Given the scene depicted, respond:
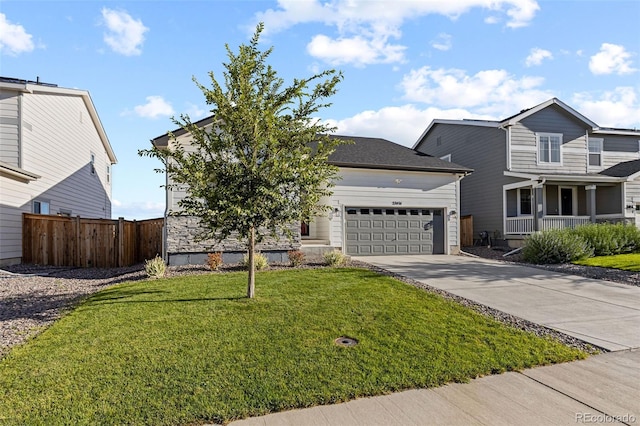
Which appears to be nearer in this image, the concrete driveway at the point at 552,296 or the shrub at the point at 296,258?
the concrete driveway at the point at 552,296

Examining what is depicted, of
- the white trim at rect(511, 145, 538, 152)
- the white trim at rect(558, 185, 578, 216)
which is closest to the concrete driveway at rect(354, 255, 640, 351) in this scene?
the white trim at rect(511, 145, 538, 152)

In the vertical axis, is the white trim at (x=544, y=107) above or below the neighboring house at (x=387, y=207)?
above

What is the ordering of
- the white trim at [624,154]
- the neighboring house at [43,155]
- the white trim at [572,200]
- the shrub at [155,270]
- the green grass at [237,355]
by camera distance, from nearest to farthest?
the green grass at [237,355]
the shrub at [155,270]
the neighboring house at [43,155]
the white trim at [572,200]
the white trim at [624,154]

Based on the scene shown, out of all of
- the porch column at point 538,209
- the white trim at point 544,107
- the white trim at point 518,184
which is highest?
the white trim at point 544,107

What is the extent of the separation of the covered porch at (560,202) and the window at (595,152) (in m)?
1.53

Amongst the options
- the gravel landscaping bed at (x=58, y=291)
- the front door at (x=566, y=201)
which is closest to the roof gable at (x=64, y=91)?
the gravel landscaping bed at (x=58, y=291)

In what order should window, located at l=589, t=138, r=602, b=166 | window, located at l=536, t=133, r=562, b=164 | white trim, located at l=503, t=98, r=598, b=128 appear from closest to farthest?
1. white trim, located at l=503, t=98, r=598, b=128
2. window, located at l=536, t=133, r=562, b=164
3. window, located at l=589, t=138, r=602, b=166

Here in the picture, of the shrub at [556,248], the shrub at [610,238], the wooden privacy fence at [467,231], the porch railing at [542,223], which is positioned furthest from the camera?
the wooden privacy fence at [467,231]

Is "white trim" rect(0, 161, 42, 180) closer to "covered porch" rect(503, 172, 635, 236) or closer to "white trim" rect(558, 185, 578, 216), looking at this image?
"covered porch" rect(503, 172, 635, 236)

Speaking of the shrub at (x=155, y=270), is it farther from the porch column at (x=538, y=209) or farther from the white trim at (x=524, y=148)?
the white trim at (x=524, y=148)

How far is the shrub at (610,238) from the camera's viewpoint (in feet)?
45.7

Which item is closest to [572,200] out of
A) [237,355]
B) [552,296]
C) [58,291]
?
[552,296]

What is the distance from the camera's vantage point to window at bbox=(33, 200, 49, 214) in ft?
46.0

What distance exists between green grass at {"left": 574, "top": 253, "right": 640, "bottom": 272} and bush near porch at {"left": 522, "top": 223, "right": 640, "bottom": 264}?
0.36 meters
